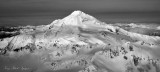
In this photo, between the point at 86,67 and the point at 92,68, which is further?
Answer: the point at 86,67

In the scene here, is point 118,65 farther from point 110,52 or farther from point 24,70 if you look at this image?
point 24,70

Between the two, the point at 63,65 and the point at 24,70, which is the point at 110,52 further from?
the point at 24,70

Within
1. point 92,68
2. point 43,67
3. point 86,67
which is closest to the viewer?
point 92,68

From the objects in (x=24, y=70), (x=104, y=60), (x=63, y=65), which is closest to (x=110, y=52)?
(x=104, y=60)

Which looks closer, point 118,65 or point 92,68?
point 92,68

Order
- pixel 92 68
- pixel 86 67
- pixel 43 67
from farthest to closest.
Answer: pixel 43 67 → pixel 86 67 → pixel 92 68

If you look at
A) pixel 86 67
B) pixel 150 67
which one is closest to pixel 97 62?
pixel 86 67

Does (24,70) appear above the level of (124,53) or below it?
below
